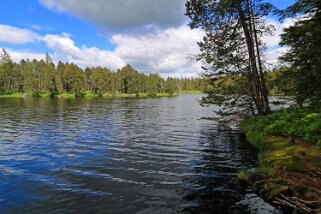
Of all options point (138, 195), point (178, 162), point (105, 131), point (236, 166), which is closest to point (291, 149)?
point (236, 166)

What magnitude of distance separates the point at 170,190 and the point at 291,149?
25.1 feet

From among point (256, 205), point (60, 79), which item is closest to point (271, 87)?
point (256, 205)

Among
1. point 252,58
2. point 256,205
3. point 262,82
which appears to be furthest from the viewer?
point 262,82

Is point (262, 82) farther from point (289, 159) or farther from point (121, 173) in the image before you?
point (121, 173)

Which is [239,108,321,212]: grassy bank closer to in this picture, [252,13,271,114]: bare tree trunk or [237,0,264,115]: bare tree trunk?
[252,13,271,114]: bare tree trunk

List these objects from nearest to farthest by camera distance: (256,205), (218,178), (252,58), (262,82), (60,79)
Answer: (256,205) → (218,178) → (252,58) → (262,82) → (60,79)

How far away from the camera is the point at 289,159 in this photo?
13.0 m

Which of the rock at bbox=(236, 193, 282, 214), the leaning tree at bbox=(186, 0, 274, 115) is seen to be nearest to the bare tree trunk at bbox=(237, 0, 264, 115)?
the leaning tree at bbox=(186, 0, 274, 115)

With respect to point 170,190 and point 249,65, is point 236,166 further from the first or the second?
point 249,65

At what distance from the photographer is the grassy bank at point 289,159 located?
923 cm

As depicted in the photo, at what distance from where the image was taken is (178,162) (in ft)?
52.2

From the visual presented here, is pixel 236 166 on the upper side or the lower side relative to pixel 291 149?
lower

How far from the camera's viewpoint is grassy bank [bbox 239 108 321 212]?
9234 mm

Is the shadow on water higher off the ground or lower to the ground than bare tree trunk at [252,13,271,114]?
lower
